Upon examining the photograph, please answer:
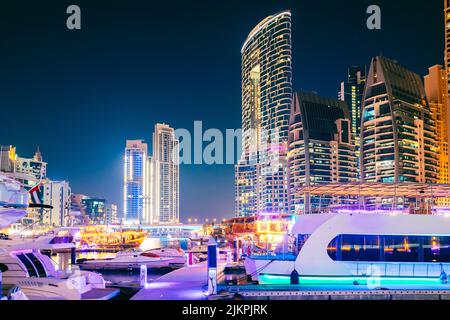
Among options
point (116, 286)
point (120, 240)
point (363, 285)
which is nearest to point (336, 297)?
point (363, 285)

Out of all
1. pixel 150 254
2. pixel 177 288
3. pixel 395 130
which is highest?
Answer: pixel 395 130

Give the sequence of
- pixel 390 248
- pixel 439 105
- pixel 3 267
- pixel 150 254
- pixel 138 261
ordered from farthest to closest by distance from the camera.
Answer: pixel 439 105 → pixel 150 254 → pixel 138 261 → pixel 390 248 → pixel 3 267

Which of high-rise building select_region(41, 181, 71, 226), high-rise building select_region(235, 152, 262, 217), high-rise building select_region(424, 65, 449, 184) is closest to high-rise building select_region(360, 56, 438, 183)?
high-rise building select_region(424, 65, 449, 184)

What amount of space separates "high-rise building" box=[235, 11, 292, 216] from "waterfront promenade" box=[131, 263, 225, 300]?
5216 inches

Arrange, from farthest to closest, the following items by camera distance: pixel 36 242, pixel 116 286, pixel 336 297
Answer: pixel 36 242, pixel 116 286, pixel 336 297

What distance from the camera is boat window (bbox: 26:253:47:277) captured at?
20375mm

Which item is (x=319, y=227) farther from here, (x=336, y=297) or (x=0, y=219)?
(x=0, y=219)

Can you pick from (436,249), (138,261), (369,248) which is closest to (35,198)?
(138,261)

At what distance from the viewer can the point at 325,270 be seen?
1989 cm

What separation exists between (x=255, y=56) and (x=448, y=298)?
169202mm

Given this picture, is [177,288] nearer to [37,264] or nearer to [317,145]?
[37,264]

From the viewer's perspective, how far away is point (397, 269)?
66.2ft

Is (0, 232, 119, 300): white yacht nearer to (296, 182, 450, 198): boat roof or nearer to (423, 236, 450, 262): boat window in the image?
(296, 182, 450, 198): boat roof

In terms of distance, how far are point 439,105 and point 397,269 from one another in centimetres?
12610
